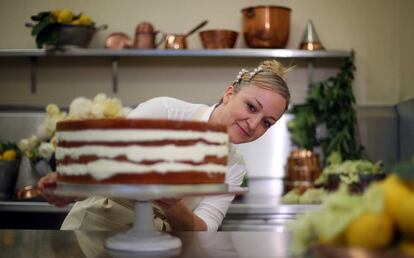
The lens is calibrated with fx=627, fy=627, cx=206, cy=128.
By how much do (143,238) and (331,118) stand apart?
2.15 meters

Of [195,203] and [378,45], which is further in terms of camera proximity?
[378,45]

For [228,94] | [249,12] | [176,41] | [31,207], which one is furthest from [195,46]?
[228,94]

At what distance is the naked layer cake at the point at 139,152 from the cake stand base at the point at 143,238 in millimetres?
119

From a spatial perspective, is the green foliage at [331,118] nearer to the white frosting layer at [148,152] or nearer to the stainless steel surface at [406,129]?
the stainless steel surface at [406,129]

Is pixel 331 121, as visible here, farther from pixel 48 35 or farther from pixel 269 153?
pixel 48 35

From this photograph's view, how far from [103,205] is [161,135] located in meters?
0.57

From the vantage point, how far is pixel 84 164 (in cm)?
95

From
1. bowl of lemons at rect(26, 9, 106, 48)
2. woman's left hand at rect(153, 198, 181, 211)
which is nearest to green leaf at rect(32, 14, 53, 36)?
bowl of lemons at rect(26, 9, 106, 48)

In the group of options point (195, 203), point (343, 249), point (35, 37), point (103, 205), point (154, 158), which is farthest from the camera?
point (35, 37)

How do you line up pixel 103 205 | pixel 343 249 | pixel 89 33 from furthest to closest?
pixel 89 33
pixel 103 205
pixel 343 249

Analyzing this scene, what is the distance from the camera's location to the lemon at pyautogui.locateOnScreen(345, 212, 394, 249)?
1.80ft

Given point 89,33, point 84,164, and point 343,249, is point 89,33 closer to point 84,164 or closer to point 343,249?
point 84,164

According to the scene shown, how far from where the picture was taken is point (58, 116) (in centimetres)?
A: 264

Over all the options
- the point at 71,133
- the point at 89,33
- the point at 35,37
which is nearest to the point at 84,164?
the point at 71,133
